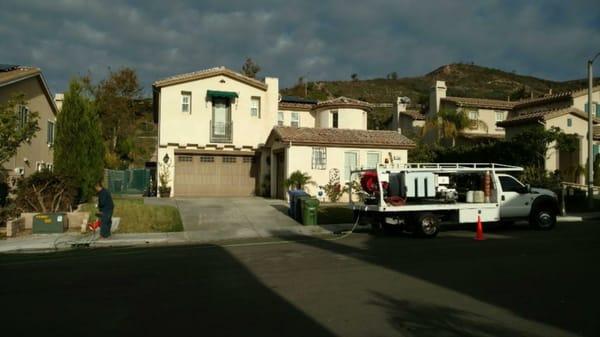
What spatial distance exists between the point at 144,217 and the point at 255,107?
42.9ft

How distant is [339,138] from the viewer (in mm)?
26281

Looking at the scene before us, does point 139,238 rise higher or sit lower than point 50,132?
lower

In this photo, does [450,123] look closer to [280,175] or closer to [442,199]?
[280,175]

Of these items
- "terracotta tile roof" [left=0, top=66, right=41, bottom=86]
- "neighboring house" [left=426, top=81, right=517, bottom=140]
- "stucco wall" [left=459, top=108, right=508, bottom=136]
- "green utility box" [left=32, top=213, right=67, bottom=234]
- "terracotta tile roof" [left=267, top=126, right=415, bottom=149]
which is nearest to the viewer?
"green utility box" [left=32, top=213, right=67, bottom=234]

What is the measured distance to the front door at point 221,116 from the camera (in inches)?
1126

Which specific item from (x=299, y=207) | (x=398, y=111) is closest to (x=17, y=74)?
(x=299, y=207)

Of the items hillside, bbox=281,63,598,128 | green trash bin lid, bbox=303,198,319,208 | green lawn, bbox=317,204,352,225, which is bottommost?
green lawn, bbox=317,204,352,225

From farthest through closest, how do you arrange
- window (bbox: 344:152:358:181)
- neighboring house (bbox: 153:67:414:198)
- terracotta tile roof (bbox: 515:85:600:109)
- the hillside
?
the hillside → terracotta tile roof (bbox: 515:85:600:109) → window (bbox: 344:152:358:181) → neighboring house (bbox: 153:67:414:198)

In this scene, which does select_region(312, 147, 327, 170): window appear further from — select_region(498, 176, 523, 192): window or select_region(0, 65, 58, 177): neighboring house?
select_region(0, 65, 58, 177): neighboring house

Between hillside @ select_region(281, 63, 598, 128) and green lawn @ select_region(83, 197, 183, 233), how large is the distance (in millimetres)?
60295

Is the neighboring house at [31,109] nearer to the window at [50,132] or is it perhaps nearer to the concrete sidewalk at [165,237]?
the window at [50,132]

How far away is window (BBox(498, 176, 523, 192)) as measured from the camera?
15.8 m

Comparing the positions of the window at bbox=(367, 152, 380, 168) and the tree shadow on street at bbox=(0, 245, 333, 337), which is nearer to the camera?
the tree shadow on street at bbox=(0, 245, 333, 337)

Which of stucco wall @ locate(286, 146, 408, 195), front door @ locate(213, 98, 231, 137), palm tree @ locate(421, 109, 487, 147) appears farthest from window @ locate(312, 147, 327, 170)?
palm tree @ locate(421, 109, 487, 147)
